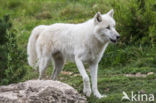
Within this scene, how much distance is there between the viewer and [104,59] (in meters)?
9.44

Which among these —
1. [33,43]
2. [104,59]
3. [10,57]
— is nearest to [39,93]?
[10,57]

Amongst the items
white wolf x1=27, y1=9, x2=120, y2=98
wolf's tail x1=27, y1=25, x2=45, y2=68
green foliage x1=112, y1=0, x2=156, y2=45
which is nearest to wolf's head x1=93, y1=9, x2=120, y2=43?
white wolf x1=27, y1=9, x2=120, y2=98

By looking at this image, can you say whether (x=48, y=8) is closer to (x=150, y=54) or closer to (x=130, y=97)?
(x=150, y=54)

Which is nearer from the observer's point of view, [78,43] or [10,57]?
[10,57]

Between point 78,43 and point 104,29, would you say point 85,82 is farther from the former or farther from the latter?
point 104,29

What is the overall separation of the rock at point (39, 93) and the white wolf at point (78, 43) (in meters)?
1.25

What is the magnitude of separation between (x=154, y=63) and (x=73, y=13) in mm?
5586

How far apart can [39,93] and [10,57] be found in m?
1.20

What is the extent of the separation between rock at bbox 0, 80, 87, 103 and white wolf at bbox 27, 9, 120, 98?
49.3 inches

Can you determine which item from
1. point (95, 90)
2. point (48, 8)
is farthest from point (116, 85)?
point (48, 8)

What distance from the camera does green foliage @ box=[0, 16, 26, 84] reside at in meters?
6.16

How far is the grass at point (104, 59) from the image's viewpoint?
7.14m

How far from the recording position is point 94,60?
7039 millimetres

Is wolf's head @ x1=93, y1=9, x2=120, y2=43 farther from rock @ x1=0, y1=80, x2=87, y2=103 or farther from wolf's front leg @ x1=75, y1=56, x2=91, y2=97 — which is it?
rock @ x1=0, y1=80, x2=87, y2=103
